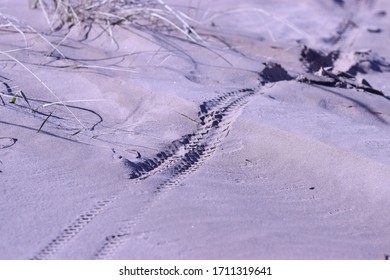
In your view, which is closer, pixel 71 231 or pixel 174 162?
pixel 71 231

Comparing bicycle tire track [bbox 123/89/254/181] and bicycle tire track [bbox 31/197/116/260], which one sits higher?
bicycle tire track [bbox 123/89/254/181]

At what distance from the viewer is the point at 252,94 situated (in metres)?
3.00

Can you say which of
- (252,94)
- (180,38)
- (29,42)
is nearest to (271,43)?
(180,38)

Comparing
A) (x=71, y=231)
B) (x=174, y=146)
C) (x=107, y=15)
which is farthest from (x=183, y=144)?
(x=107, y=15)

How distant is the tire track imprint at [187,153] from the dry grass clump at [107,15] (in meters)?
0.83

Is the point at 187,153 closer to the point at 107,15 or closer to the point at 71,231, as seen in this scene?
the point at 71,231

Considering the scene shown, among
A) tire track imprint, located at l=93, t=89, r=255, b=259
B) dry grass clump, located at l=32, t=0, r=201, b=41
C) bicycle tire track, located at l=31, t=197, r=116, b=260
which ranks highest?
dry grass clump, located at l=32, t=0, r=201, b=41

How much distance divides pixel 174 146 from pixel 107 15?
124 cm

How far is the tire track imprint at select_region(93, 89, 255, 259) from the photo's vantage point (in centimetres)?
201

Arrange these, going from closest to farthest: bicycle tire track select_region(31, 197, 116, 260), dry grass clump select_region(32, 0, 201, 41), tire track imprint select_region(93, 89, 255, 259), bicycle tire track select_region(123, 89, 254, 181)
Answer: bicycle tire track select_region(31, 197, 116, 260) < tire track imprint select_region(93, 89, 255, 259) < bicycle tire track select_region(123, 89, 254, 181) < dry grass clump select_region(32, 0, 201, 41)

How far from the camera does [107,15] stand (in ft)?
11.6

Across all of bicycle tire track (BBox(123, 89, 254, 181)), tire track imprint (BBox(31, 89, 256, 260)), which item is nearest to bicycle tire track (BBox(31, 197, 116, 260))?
tire track imprint (BBox(31, 89, 256, 260))

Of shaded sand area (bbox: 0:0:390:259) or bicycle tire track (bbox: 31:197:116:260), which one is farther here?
shaded sand area (bbox: 0:0:390:259)

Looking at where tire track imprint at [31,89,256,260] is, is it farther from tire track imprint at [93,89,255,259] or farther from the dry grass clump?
the dry grass clump
